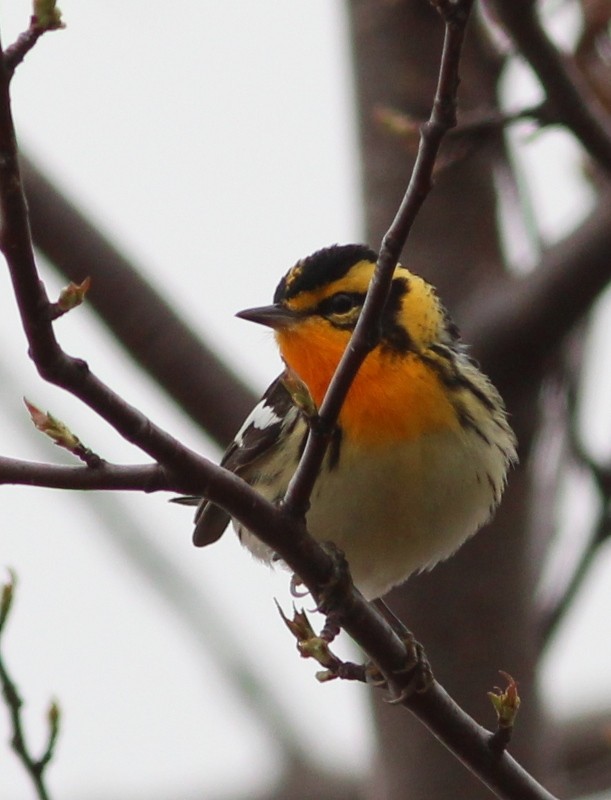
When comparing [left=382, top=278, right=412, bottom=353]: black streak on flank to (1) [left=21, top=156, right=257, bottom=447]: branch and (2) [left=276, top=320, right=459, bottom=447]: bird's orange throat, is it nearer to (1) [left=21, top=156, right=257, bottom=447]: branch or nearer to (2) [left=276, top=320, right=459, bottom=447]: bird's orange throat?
(2) [left=276, top=320, right=459, bottom=447]: bird's orange throat

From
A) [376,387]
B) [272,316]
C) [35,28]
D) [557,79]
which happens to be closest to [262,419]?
[272,316]

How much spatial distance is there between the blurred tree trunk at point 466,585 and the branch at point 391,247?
7.71 ft

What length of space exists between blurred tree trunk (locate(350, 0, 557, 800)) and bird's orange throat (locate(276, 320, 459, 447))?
40.3 inches

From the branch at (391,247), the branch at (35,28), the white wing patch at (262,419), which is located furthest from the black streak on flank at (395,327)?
the branch at (35,28)

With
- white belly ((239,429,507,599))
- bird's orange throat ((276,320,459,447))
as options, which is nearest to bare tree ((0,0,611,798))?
white belly ((239,429,507,599))

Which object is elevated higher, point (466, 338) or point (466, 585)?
point (466, 338)

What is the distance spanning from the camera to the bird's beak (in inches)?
144

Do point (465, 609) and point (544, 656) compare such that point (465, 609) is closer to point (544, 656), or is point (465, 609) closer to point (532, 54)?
point (544, 656)

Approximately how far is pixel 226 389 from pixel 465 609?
1.22 m

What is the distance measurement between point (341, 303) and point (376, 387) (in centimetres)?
40

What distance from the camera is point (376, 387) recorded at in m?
3.60

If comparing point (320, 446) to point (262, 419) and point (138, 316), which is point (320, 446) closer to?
point (262, 419)

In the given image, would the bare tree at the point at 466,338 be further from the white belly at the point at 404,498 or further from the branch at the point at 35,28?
the white belly at the point at 404,498

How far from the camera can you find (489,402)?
396cm
